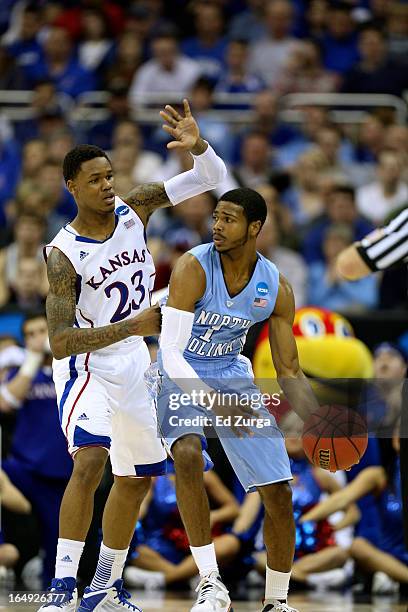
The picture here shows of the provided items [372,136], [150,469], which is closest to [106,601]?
[150,469]

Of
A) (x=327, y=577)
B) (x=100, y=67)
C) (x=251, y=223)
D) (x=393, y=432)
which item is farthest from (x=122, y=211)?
(x=100, y=67)

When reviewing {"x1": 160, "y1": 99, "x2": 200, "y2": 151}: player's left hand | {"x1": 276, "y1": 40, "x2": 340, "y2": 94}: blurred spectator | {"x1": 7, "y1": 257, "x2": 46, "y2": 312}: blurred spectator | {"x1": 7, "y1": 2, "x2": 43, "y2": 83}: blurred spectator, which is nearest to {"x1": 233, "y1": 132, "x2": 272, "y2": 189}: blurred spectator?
{"x1": 276, "y1": 40, "x2": 340, "y2": 94}: blurred spectator

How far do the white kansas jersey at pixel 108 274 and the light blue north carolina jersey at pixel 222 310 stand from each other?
45cm

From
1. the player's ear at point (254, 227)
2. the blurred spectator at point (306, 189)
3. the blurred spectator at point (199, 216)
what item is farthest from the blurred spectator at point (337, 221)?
the player's ear at point (254, 227)

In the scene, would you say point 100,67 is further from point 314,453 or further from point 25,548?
point 314,453

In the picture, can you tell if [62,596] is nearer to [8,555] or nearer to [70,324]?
[70,324]

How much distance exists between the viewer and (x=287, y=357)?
19.1 ft

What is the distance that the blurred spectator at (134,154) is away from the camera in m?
11.5

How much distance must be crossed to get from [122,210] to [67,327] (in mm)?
811

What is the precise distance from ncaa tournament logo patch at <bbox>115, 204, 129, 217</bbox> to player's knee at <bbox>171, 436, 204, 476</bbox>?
4.26 ft

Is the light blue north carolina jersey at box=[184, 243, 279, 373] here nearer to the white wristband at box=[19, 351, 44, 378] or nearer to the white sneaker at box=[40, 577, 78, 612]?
the white sneaker at box=[40, 577, 78, 612]

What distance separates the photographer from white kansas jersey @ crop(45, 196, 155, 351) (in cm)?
601

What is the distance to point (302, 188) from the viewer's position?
38.8ft

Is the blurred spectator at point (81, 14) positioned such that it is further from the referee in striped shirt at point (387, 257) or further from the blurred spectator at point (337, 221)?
the referee in striped shirt at point (387, 257)
